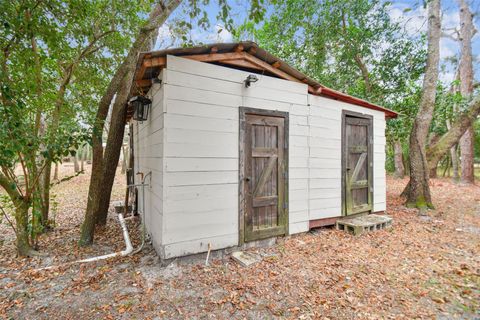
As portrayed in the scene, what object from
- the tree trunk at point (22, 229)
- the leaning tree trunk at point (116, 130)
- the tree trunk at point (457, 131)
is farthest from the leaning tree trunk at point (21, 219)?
the tree trunk at point (457, 131)

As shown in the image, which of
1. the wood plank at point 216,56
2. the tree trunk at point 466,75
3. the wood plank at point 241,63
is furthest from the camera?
the tree trunk at point 466,75

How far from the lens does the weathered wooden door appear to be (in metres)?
5.01

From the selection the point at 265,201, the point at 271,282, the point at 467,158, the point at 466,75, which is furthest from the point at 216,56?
the point at 467,158

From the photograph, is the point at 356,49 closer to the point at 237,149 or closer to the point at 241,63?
the point at 241,63

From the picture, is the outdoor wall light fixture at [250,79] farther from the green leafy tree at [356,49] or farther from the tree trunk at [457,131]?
the tree trunk at [457,131]

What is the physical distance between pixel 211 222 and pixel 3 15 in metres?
3.91

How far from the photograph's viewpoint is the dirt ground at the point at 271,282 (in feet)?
7.75

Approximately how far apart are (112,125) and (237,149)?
2.62 metres

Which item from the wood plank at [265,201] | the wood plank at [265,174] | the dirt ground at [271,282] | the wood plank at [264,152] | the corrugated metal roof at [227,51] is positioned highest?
the corrugated metal roof at [227,51]

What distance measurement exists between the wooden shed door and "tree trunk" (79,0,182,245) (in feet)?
8.06

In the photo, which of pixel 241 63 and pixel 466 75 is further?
pixel 466 75

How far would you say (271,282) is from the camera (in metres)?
2.84

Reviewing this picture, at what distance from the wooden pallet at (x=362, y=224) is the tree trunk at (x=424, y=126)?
1.98 meters

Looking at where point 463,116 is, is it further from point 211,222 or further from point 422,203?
point 211,222
